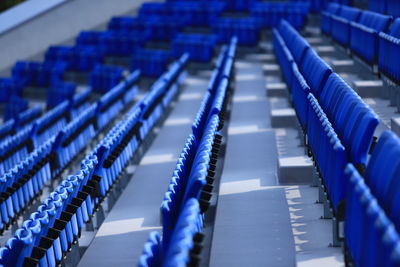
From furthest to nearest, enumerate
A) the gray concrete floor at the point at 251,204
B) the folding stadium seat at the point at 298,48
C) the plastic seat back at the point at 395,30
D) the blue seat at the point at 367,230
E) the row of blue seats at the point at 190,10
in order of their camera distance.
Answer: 1. the row of blue seats at the point at 190,10
2. the folding stadium seat at the point at 298,48
3. the plastic seat back at the point at 395,30
4. the gray concrete floor at the point at 251,204
5. the blue seat at the point at 367,230

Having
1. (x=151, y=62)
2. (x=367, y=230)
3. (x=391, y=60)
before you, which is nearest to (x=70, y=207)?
(x=367, y=230)

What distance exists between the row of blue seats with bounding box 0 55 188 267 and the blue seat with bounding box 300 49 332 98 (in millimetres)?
356

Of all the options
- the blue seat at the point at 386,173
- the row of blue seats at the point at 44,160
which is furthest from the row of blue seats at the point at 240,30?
the blue seat at the point at 386,173

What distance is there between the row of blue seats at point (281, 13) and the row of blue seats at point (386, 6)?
14.1 inches

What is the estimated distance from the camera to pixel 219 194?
103 centimetres

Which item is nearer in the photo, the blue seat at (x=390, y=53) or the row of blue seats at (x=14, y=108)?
the blue seat at (x=390, y=53)

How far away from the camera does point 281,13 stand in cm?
242

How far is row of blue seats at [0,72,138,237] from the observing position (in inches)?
41.8

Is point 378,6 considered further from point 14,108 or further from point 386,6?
point 14,108

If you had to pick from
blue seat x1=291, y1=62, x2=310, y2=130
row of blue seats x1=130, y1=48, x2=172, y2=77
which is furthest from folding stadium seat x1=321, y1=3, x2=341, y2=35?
blue seat x1=291, y1=62, x2=310, y2=130

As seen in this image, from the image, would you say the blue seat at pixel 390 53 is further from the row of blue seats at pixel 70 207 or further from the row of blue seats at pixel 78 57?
the row of blue seats at pixel 78 57

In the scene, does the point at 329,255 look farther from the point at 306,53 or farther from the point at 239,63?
the point at 239,63

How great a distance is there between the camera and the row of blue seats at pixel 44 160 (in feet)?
3.48

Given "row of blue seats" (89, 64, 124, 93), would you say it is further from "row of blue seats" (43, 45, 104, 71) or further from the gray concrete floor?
the gray concrete floor
